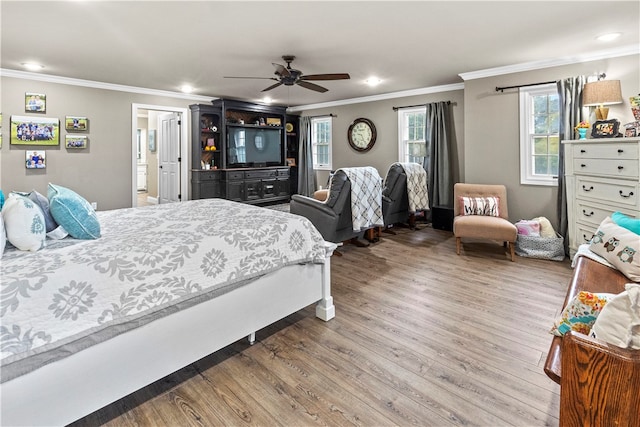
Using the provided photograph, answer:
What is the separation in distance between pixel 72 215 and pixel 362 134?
616 cm

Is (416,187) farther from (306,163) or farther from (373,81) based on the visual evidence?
(306,163)

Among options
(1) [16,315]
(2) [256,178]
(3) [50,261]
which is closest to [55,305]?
(1) [16,315]

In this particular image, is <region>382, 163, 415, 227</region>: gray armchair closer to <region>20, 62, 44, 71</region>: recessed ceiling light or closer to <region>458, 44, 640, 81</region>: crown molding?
<region>458, 44, 640, 81</region>: crown molding

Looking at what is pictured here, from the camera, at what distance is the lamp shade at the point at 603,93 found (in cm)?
365

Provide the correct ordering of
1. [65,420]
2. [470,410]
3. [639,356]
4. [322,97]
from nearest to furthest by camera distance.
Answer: [639,356], [65,420], [470,410], [322,97]

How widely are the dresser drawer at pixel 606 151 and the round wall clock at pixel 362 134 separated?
3.88 meters

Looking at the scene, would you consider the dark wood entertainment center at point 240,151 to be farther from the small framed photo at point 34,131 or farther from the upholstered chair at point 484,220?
the upholstered chair at point 484,220

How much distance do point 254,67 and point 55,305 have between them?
13.3ft

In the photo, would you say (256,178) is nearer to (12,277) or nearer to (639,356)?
(12,277)

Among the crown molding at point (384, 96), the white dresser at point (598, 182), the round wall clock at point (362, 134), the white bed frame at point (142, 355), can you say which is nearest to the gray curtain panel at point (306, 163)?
the crown molding at point (384, 96)

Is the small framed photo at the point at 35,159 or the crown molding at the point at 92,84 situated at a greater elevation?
the crown molding at the point at 92,84

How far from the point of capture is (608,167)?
11.2 feet

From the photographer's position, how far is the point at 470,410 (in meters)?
1.69

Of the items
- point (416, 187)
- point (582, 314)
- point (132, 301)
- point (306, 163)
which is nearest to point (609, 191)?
point (416, 187)
